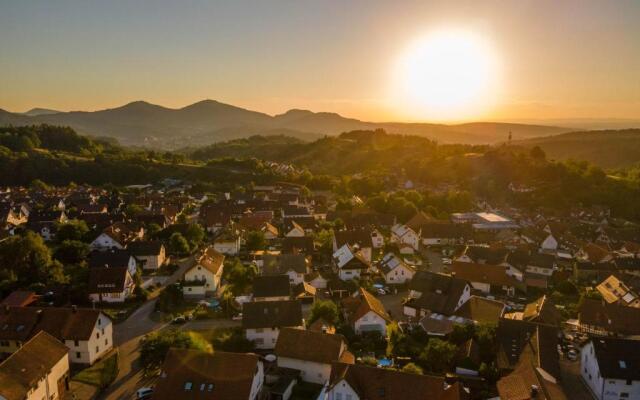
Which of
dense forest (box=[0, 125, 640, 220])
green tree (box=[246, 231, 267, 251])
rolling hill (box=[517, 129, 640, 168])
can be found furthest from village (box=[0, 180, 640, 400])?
rolling hill (box=[517, 129, 640, 168])

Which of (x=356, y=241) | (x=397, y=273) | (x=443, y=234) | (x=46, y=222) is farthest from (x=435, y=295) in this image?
(x=46, y=222)

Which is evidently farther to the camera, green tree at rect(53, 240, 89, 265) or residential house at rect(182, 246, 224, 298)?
green tree at rect(53, 240, 89, 265)

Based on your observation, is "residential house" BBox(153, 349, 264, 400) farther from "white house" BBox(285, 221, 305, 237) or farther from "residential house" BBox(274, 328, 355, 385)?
"white house" BBox(285, 221, 305, 237)

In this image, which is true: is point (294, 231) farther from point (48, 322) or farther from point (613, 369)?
point (613, 369)

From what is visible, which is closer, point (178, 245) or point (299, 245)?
point (178, 245)

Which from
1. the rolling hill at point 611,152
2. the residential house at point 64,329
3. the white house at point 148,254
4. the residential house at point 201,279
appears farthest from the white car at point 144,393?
the rolling hill at point 611,152

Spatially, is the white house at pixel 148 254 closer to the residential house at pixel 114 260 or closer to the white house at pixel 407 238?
the residential house at pixel 114 260
